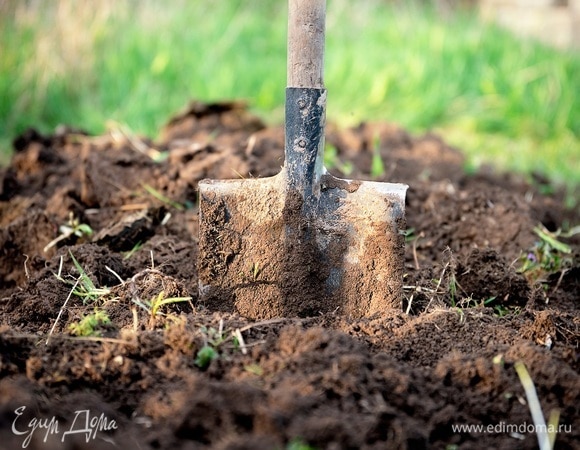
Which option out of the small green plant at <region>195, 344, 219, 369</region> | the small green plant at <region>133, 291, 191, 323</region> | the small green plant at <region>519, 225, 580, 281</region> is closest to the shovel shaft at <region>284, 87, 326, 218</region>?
the small green plant at <region>133, 291, 191, 323</region>

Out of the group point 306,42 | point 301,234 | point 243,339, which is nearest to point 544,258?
point 301,234

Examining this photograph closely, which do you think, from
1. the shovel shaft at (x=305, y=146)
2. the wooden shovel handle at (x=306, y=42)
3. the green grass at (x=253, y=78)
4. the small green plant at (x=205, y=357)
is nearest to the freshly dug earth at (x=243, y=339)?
the small green plant at (x=205, y=357)

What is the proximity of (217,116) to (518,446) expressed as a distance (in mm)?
3022

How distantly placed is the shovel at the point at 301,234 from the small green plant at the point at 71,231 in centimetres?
73

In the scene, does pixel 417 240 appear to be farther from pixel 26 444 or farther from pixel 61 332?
pixel 26 444

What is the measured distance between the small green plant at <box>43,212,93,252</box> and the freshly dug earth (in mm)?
17

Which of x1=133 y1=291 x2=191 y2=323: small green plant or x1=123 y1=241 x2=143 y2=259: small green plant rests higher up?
x1=133 y1=291 x2=191 y2=323: small green plant

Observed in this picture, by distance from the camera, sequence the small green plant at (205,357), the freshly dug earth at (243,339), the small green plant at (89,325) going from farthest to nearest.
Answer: the small green plant at (89,325) < the small green plant at (205,357) < the freshly dug earth at (243,339)

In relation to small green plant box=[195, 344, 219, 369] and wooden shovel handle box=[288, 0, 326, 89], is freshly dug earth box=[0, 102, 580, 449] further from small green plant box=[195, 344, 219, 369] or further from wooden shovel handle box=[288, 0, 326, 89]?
wooden shovel handle box=[288, 0, 326, 89]

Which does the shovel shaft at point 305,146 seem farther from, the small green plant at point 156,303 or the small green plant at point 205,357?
the small green plant at point 205,357

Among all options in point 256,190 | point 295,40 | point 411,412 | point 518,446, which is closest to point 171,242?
point 256,190

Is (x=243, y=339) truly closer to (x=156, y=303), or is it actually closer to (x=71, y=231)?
(x=156, y=303)

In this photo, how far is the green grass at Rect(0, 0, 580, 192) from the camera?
4.88 m

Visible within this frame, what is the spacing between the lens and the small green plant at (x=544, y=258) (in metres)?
2.75
